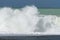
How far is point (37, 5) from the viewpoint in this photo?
4.25ft

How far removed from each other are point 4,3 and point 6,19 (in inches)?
14.6

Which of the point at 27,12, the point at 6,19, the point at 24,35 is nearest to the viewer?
the point at 24,35

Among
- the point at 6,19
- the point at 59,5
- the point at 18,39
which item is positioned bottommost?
the point at 18,39

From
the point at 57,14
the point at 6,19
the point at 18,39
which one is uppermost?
the point at 57,14

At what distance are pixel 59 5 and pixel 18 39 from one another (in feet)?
2.17

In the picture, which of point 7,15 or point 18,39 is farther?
point 7,15

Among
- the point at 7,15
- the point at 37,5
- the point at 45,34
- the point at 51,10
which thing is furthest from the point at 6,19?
the point at 51,10

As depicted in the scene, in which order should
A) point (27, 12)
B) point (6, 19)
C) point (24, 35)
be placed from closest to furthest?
point (24, 35)
point (6, 19)
point (27, 12)

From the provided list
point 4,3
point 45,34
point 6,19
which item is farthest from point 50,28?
point 4,3

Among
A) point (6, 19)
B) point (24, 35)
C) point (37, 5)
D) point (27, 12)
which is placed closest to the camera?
point (24, 35)

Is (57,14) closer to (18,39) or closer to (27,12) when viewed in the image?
(27,12)

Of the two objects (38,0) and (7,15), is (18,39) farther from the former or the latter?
(38,0)

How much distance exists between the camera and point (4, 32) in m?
0.83

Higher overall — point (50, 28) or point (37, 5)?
point (37, 5)
